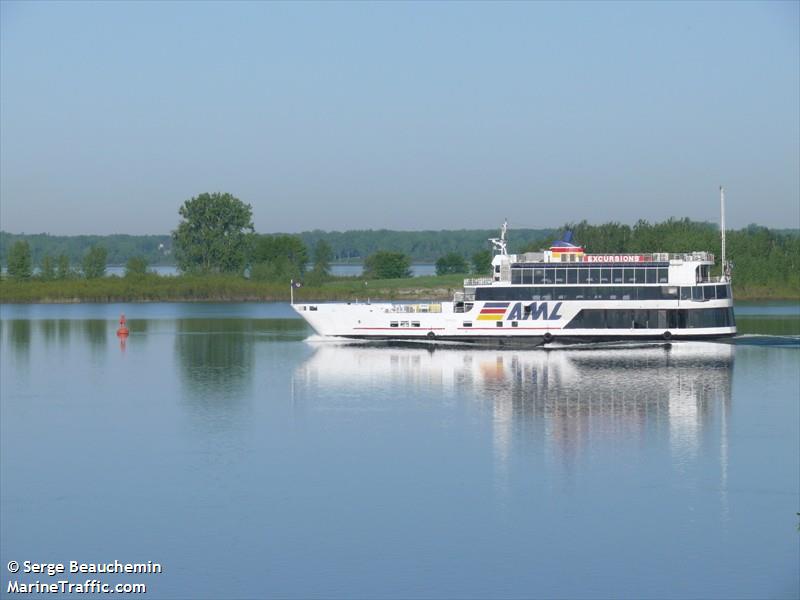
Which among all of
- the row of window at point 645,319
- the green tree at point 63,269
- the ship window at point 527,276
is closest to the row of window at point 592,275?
the ship window at point 527,276

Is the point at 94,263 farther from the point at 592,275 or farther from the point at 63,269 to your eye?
the point at 592,275

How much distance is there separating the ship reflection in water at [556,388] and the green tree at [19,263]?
73.0m

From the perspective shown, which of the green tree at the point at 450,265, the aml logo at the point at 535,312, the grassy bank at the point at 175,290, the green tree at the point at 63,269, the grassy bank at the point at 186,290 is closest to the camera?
the aml logo at the point at 535,312

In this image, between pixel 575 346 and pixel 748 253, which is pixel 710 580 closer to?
pixel 575 346

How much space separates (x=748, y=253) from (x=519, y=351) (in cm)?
5973

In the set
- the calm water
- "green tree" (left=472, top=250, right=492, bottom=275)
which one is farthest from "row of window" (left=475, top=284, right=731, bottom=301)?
"green tree" (left=472, top=250, right=492, bottom=275)

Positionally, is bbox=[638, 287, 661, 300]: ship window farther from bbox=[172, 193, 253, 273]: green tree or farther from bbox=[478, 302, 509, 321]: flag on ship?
bbox=[172, 193, 253, 273]: green tree

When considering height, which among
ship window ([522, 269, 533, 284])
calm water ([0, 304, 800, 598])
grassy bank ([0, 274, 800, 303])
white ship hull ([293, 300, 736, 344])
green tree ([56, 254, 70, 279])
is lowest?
calm water ([0, 304, 800, 598])

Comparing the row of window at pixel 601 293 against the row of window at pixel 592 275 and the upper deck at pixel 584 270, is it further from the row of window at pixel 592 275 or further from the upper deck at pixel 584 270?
the row of window at pixel 592 275

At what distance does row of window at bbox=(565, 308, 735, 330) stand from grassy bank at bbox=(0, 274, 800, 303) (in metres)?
49.4

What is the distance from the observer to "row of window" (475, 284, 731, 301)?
205 feet

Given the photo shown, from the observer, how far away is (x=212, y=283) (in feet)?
388

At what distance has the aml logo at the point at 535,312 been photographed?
6284 cm

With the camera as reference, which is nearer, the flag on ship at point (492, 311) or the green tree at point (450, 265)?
Result: the flag on ship at point (492, 311)
